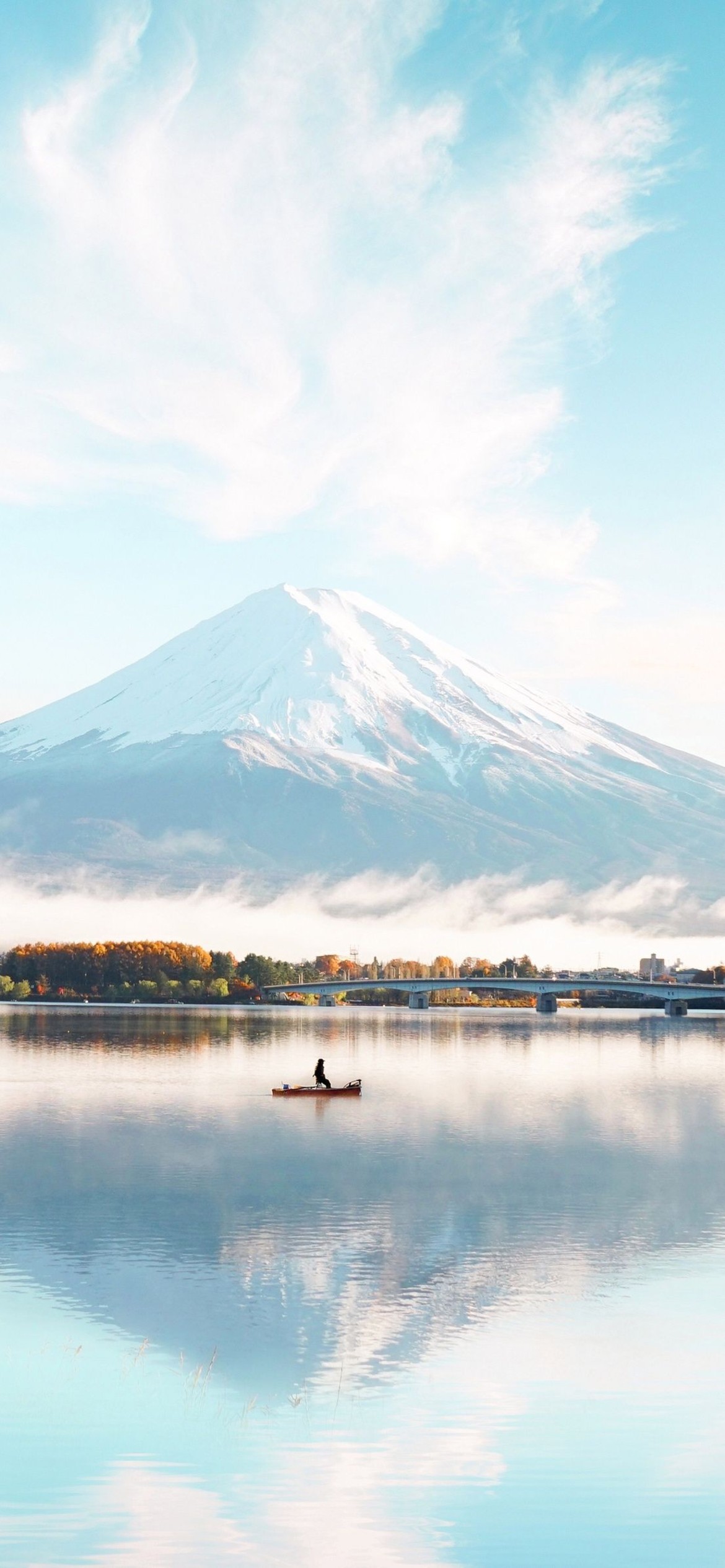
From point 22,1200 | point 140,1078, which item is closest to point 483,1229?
point 22,1200

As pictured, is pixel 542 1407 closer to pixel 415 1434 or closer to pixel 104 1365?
pixel 415 1434

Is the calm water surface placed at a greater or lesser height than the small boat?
lesser

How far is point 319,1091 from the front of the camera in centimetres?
6862

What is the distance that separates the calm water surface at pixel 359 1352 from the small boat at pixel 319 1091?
52.6 ft

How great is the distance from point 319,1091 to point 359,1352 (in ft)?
154

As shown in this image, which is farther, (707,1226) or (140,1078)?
(140,1078)

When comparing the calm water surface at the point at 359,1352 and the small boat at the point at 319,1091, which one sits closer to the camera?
the calm water surface at the point at 359,1352

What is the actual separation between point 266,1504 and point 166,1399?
13.5ft

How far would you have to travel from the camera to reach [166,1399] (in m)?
19.8

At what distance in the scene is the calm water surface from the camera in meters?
15.7

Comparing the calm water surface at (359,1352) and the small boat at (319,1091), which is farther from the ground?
the small boat at (319,1091)

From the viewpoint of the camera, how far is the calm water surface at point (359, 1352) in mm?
15703

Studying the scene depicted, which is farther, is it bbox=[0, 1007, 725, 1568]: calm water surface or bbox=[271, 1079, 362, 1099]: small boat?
bbox=[271, 1079, 362, 1099]: small boat

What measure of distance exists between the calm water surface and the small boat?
16.0 metres
